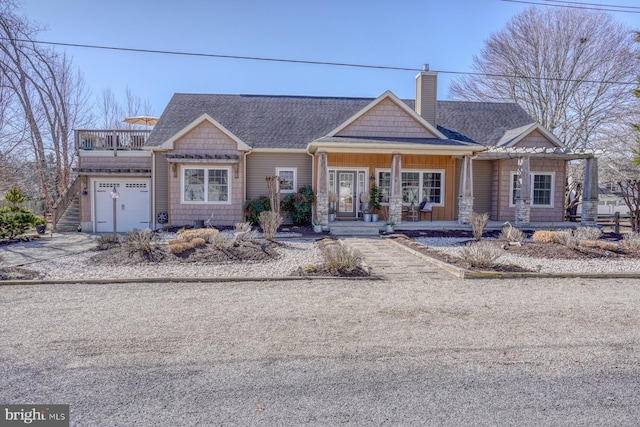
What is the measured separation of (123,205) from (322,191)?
783 centimetres

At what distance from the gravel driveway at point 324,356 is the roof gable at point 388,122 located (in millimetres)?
9713

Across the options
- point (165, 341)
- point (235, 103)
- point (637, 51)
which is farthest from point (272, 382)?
point (637, 51)

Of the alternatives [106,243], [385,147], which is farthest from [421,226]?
[106,243]

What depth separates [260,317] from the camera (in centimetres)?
495

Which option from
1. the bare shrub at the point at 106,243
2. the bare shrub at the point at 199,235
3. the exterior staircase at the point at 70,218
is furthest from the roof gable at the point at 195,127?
the bare shrub at the point at 199,235

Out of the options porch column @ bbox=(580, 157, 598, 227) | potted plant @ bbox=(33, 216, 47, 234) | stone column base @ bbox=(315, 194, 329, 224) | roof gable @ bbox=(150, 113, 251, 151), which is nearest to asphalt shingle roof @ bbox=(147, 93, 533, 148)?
roof gable @ bbox=(150, 113, 251, 151)

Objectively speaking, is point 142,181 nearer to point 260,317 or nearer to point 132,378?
point 260,317

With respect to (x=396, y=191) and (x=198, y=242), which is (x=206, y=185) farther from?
(x=396, y=191)

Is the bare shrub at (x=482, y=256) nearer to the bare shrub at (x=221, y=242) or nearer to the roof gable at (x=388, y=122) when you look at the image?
the bare shrub at (x=221, y=242)

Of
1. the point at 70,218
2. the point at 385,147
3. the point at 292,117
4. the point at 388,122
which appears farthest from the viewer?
the point at 292,117

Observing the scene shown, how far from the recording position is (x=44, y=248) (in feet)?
35.0

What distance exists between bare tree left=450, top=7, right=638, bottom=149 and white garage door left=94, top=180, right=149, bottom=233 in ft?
64.4

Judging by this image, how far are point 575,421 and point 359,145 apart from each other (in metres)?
11.4

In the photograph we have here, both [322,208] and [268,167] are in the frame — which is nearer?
[322,208]
